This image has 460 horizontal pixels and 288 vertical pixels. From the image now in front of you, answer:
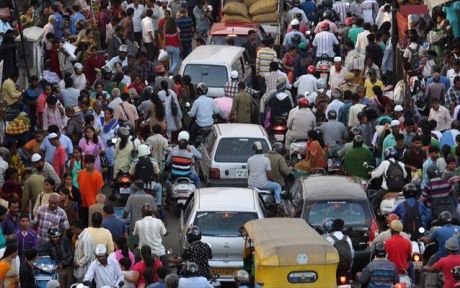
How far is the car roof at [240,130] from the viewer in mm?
29656

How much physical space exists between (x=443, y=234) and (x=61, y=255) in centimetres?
531

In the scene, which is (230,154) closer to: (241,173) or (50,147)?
(241,173)

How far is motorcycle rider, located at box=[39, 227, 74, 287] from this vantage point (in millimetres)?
23875

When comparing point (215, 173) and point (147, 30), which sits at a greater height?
point (215, 173)

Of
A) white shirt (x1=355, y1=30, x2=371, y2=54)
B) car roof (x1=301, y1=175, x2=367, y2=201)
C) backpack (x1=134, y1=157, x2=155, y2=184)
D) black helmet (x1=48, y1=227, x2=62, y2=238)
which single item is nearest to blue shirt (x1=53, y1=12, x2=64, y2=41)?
white shirt (x1=355, y1=30, x2=371, y2=54)

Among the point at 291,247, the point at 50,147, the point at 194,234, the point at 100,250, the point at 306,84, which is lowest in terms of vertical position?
the point at 306,84

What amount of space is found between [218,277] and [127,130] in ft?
16.8

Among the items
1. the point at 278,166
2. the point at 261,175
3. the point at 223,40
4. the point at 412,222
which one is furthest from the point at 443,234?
the point at 223,40

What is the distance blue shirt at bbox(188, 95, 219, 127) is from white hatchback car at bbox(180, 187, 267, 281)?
6271mm

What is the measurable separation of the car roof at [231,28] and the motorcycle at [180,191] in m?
11.1

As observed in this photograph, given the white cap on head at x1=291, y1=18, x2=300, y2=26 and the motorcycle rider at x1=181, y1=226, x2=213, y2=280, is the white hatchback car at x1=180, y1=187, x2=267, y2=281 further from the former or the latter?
the white cap on head at x1=291, y1=18, x2=300, y2=26

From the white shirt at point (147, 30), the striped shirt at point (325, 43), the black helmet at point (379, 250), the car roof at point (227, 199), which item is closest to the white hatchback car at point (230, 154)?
the car roof at point (227, 199)

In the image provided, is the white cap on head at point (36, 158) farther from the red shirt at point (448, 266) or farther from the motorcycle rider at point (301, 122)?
the red shirt at point (448, 266)

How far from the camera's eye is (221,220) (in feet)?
81.9
